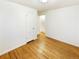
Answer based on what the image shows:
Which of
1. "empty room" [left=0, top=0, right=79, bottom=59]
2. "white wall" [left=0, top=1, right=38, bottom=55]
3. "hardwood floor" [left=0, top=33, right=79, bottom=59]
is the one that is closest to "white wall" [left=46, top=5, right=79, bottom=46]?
"empty room" [left=0, top=0, right=79, bottom=59]

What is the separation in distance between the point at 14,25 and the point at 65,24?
3.02 meters

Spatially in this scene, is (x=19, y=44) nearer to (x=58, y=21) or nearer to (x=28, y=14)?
(x=28, y=14)

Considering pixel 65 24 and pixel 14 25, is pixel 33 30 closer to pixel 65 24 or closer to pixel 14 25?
pixel 14 25

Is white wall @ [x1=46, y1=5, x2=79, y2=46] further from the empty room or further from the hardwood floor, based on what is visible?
the hardwood floor

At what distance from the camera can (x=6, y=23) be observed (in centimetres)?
297

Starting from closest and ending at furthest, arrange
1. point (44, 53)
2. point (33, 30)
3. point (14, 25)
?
point (44, 53) → point (14, 25) → point (33, 30)

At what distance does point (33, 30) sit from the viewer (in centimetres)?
498

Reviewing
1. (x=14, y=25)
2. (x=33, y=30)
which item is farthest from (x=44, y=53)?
(x=33, y=30)

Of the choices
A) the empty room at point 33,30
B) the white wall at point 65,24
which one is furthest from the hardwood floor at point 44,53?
the white wall at point 65,24

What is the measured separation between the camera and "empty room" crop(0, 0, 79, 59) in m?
2.86

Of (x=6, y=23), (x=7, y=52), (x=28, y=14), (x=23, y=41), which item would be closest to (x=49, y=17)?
(x=28, y=14)

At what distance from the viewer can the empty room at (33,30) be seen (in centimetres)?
286

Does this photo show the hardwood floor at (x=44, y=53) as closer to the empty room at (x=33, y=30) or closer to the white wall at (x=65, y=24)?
the empty room at (x=33, y=30)

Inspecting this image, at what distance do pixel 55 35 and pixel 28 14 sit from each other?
99.7 inches
